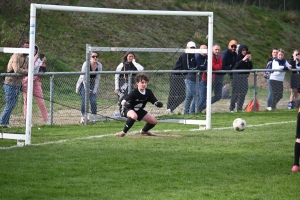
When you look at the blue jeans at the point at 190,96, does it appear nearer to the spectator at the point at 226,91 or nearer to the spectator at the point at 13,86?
the spectator at the point at 226,91

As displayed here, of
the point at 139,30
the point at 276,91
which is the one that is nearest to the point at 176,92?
the point at 276,91

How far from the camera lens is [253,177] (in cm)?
1196

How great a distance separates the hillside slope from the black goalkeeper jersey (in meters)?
3.12

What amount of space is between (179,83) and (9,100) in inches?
227

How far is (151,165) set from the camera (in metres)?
12.8

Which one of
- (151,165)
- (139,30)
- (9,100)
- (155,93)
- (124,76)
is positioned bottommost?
(151,165)

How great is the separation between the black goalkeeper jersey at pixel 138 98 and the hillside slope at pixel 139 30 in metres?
3.12

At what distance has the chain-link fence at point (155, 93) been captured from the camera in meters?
19.0

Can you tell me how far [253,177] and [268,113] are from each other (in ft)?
37.0

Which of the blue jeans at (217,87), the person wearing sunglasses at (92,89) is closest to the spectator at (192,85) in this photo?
the blue jeans at (217,87)

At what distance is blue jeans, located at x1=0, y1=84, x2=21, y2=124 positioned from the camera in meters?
17.3

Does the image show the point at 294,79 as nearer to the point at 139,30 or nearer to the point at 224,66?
the point at 224,66

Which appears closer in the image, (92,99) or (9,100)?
(9,100)

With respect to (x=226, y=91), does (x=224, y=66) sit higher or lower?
higher
